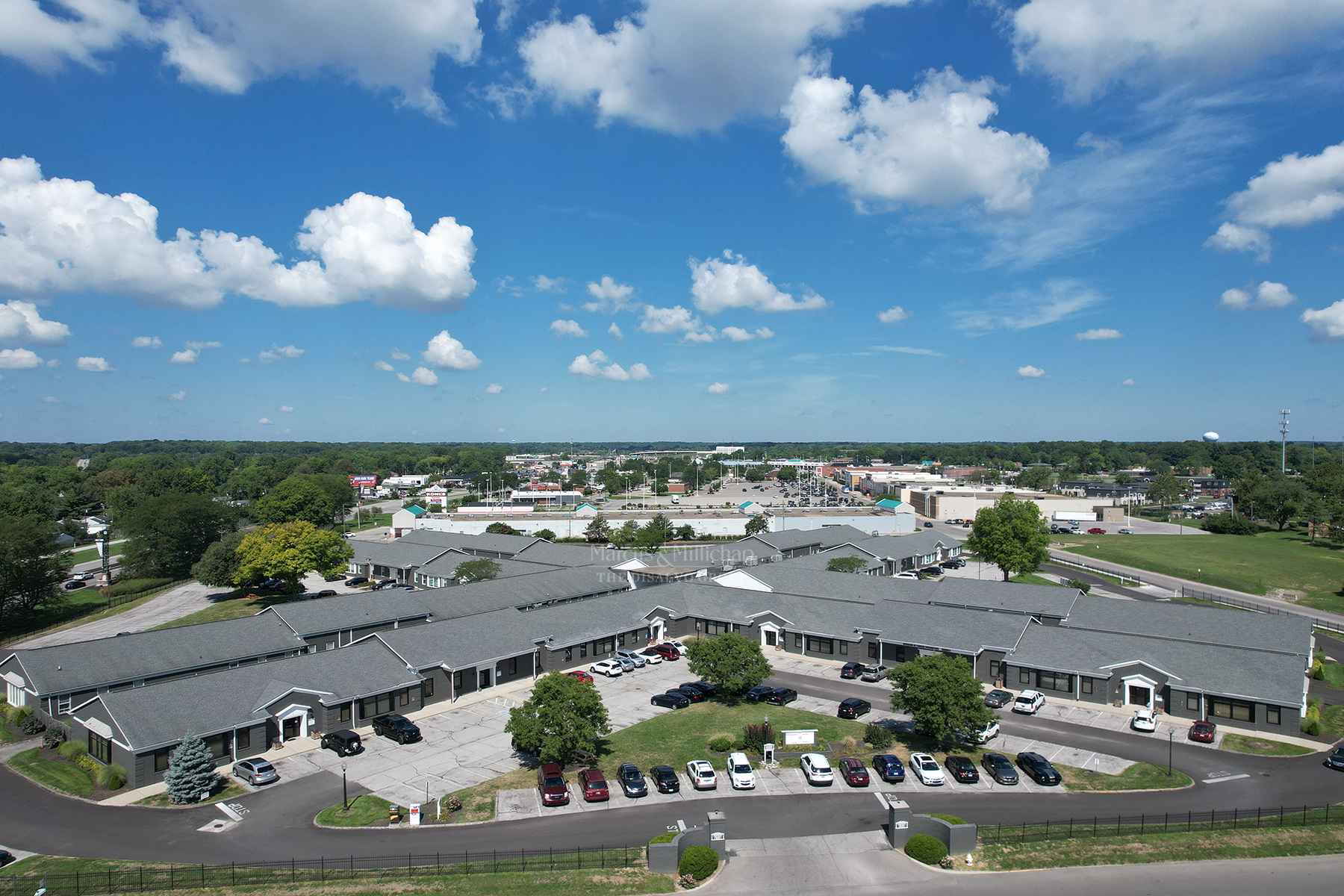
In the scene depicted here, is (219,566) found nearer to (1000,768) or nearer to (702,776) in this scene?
(702,776)

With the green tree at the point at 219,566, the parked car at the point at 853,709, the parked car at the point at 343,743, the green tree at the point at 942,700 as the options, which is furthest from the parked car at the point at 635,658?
the green tree at the point at 219,566

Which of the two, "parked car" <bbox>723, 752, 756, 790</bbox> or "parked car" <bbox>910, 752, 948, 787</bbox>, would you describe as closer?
"parked car" <bbox>723, 752, 756, 790</bbox>

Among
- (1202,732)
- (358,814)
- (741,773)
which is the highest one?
(1202,732)

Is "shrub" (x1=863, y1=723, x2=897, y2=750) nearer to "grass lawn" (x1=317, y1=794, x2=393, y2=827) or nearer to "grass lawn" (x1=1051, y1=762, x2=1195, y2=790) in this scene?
"grass lawn" (x1=1051, y1=762, x2=1195, y2=790)

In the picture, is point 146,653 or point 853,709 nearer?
point 853,709

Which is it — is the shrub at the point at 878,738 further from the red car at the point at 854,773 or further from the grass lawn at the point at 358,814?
the grass lawn at the point at 358,814

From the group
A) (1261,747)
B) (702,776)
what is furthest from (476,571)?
(1261,747)

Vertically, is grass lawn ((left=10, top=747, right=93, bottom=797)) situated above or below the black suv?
below

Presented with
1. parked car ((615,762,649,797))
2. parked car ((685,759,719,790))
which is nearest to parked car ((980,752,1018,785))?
parked car ((685,759,719,790))
